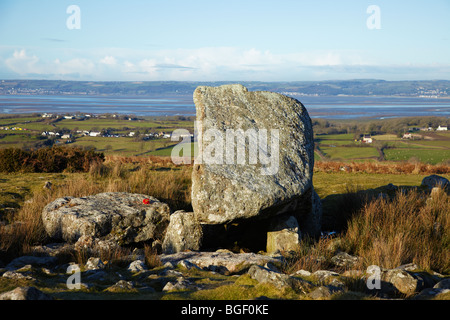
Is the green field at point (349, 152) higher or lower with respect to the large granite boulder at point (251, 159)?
lower

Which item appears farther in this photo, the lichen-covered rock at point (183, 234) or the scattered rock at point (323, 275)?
the lichen-covered rock at point (183, 234)

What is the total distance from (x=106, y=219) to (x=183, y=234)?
79.8 inches

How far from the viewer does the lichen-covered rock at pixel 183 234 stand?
29.6ft

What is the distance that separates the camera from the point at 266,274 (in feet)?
18.2

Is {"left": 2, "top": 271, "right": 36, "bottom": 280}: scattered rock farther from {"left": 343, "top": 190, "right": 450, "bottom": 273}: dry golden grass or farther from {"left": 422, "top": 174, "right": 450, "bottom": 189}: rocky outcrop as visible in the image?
{"left": 422, "top": 174, "right": 450, "bottom": 189}: rocky outcrop

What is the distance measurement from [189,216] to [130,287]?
3818 millimetres

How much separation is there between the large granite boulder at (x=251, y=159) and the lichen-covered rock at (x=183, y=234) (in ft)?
2.98

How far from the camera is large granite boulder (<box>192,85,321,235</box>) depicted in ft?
26.7

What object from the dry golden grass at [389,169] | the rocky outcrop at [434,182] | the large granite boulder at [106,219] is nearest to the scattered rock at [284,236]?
the large granite boulder at [106,219]

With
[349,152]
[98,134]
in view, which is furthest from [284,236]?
[98,134]

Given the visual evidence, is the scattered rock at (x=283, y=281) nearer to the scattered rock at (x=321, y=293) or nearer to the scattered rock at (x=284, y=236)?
the scattered rock at (x=321, y=293)

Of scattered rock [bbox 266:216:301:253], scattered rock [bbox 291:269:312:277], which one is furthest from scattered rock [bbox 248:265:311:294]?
scattered rock [bbox 266:216:301:253]
